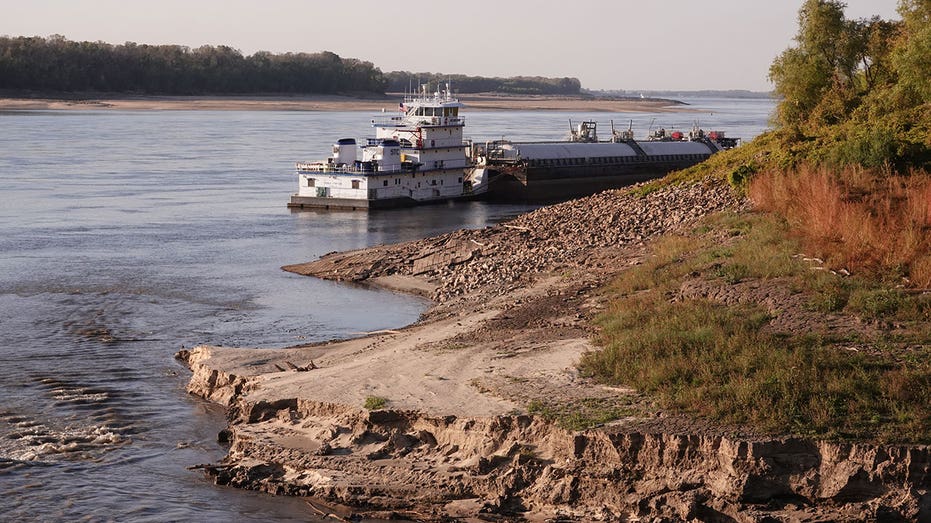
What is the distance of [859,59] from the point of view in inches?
1841

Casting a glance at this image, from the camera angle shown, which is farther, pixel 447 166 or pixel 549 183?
pixel 549 183

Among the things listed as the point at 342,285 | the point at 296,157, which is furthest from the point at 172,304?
the point at 296,157

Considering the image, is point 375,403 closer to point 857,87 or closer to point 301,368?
point 301,368

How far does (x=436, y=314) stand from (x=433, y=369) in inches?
353

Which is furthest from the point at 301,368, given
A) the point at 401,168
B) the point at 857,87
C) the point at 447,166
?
the point at 447,166

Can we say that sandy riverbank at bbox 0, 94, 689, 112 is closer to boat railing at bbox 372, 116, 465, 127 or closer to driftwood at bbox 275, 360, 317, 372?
boat railing at bbox 372, 116, 465, 127

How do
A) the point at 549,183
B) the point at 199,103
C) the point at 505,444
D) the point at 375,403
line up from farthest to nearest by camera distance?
1. the point at 199,103
2. the point at 549,183
3. the point at 375,403
4. the point at 505,444

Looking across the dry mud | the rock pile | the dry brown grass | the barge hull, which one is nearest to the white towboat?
the barge hull

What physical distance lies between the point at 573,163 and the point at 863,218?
177 ft

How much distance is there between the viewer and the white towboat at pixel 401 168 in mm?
62562

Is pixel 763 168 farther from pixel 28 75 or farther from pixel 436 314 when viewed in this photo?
pixel 28 75

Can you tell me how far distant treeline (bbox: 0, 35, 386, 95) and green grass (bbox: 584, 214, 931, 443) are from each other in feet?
477

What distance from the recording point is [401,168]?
65375 millimetres

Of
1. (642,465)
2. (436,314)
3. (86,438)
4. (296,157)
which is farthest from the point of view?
(296,157)
